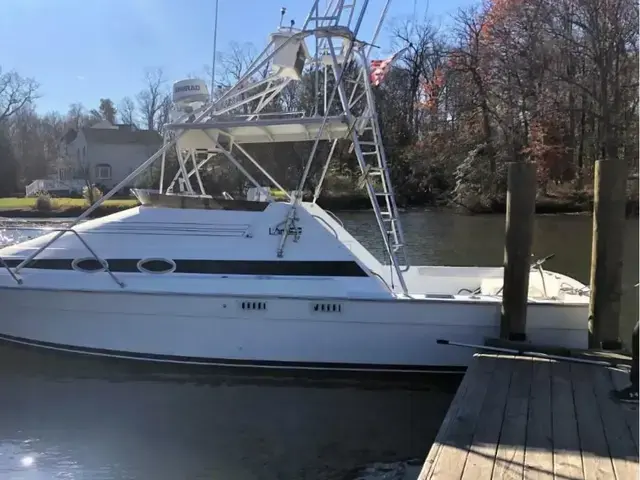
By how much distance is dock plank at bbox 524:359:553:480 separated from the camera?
4727 mm

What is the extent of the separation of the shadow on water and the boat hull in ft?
0.80

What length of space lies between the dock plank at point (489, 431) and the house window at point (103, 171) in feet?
180

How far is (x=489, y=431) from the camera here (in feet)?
17.6

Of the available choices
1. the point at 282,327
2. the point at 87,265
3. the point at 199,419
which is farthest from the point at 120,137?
the point at 199,419

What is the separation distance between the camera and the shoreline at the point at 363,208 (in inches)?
1226

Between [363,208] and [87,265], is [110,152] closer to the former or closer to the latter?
[363,208]

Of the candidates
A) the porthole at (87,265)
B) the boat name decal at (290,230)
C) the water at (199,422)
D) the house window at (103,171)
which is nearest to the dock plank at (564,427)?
the water at (199,422)

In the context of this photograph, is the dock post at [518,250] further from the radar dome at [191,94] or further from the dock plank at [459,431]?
the radar dome at [191,94]

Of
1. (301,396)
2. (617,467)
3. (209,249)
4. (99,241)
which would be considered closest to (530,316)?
(301,396)

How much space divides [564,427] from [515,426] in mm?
371

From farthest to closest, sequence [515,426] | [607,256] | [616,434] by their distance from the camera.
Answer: [607,256], [515,426], [616,434]

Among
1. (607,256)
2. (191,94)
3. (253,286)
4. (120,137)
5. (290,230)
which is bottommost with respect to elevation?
(253,286)

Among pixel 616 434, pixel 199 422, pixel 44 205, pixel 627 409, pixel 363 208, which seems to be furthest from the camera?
pixel 363 208

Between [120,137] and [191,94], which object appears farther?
[120,137]
